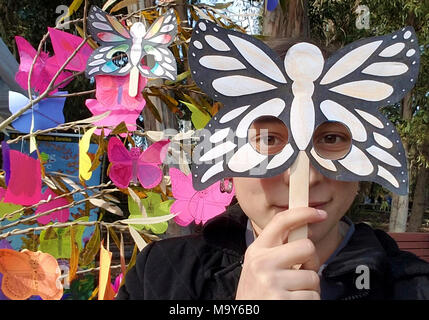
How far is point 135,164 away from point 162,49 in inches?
7.6

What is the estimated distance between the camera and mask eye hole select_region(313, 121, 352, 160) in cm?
47

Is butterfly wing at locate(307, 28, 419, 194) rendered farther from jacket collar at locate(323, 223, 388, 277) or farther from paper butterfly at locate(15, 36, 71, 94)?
paper butterfly at locate(15, 36, 71, 94)

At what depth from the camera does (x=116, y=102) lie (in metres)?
0.72

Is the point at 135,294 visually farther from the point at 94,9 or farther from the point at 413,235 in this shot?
the point at 413,235

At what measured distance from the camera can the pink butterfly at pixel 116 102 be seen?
70cm

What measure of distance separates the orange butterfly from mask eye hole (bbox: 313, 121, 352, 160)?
0.41 metres

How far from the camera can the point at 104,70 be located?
28.0 inches

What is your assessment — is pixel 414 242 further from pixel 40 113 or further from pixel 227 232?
pixel 40 113

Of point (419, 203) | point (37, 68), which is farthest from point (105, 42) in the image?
point (419, 203)

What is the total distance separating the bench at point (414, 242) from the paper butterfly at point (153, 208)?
190 centimetres
